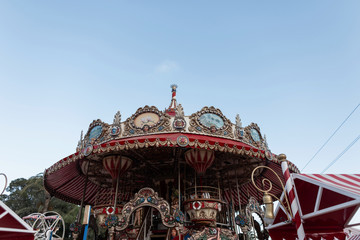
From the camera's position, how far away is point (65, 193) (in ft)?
46.6

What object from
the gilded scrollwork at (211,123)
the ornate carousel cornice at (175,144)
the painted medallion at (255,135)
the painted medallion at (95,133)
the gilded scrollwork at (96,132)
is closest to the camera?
the ornate carousel cornice at (175,144)

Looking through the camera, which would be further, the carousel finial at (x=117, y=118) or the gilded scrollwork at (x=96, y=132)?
the gilded scrollwork at (x=96, y=132)

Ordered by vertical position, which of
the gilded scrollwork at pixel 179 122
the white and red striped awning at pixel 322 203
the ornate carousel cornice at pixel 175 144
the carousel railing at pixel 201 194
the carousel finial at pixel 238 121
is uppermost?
the carousel finial at pixel 238 121

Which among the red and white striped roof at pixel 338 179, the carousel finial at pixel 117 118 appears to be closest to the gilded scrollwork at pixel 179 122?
the carousel finial at pixel 117 118

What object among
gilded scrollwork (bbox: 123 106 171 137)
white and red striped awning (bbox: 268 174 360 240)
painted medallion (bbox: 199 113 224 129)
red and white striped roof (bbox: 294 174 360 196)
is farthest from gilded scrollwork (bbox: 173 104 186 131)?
red and white striped roof (bbox: 294 174 360 196)

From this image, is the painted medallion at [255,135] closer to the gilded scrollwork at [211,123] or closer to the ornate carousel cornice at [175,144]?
the gilded scrollwork at [211,123]

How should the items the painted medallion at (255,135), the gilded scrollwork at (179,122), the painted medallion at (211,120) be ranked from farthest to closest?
the painted medallion at (255,135) → the painted medallion at (211,120) → the gilded scrollwork at (179,122)

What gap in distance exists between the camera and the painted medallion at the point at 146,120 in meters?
10.1

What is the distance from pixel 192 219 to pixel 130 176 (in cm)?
558

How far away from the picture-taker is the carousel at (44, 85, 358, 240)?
8820mm

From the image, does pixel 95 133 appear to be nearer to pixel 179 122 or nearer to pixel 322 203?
pixel 179 122

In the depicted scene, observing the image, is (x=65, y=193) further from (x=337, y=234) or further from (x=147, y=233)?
(x=337, y=234)

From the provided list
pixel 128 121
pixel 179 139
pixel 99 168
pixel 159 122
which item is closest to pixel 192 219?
pixel 179 139

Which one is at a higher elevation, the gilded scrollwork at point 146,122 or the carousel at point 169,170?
the gilded scrollwork at point 146,122
